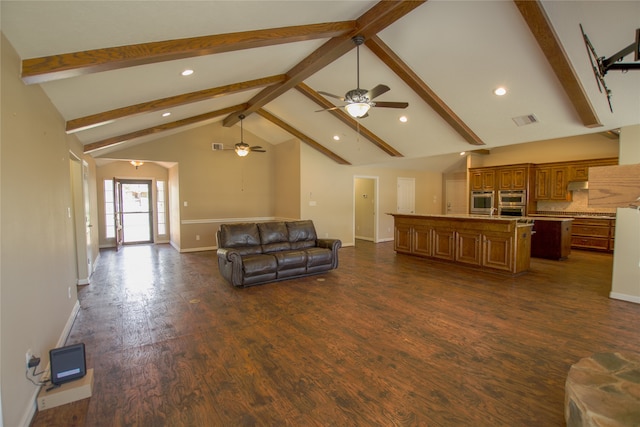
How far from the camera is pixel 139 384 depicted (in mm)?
2352

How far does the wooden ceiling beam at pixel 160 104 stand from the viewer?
370cm

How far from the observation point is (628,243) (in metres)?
4.13

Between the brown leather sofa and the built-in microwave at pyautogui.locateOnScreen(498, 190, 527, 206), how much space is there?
5888 mm

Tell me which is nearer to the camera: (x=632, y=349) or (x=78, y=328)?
(x=632, y=349)

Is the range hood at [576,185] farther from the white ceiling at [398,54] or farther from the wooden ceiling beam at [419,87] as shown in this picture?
the wooden ceiling beam at [419,87]

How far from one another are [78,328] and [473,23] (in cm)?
544

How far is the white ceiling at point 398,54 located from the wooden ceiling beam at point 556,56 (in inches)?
2.8

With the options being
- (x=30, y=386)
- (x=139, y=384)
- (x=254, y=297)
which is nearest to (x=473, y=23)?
(x=254, y=297)

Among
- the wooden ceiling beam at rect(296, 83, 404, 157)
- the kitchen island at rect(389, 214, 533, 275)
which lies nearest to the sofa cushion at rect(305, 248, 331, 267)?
the kitchen island at rect(389, 214, 533, 275)

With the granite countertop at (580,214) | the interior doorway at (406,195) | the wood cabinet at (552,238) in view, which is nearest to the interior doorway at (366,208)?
the interior doorway at (406,195)

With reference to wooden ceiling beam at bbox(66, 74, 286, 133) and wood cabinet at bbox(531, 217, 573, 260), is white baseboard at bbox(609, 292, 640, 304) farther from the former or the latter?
wooden ceiling beam at bbox(66, 74, 286, 133)

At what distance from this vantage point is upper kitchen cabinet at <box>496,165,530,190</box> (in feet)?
27.6

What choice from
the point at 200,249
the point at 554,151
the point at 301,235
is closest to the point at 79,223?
the point at 200,249

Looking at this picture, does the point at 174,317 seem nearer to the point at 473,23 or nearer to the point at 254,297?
the point at 254,297
